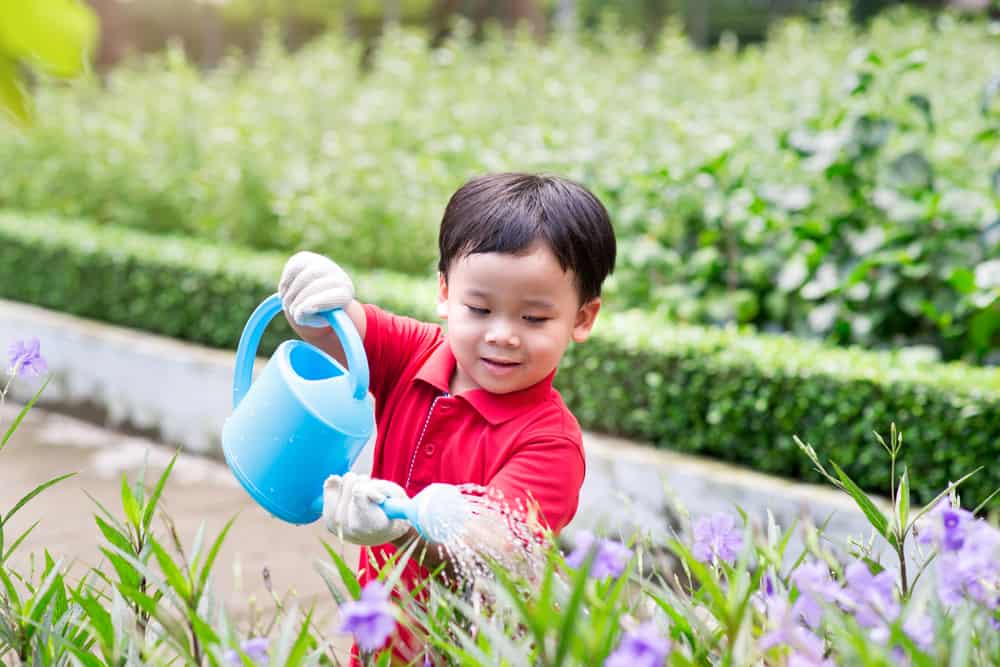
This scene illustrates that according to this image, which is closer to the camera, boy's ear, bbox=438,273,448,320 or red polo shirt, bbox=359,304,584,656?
red polo shirt, bbox=359,304,584,656

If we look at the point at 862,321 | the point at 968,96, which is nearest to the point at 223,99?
the point at 968,96

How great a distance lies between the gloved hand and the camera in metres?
1.58

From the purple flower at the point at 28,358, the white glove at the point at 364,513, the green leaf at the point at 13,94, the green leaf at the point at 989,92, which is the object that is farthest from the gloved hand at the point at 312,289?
the green leaf at the point at 989,92

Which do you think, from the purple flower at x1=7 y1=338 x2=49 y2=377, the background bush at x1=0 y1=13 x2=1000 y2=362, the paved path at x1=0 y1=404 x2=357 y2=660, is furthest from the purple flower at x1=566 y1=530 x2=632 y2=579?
the background bush at x1=0 y1=13 x2=1000 y2=362

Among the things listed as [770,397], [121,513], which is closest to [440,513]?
[770,397]

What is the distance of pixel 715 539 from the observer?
143 cm

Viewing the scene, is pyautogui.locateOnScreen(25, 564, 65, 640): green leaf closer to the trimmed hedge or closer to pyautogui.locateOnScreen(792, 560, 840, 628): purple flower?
pyautogui.locateOnScreen(792, 560, 840, 628): purple flower

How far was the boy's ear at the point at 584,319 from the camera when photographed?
173cm

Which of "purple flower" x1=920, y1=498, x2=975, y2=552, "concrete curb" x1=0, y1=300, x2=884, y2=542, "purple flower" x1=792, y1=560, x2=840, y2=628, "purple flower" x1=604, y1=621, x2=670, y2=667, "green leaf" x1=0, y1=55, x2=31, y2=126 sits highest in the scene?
"green leaf" x1=0, y1=55, x2=31, y2=126

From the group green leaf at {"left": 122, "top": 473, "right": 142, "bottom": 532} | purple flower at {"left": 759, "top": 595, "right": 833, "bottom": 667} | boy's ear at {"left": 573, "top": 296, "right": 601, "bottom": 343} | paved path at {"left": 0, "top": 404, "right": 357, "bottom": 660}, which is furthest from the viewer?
paved path at {"left": 0, "top": 404, "right": 357, "bottom": 660}

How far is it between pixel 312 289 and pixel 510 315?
28cm

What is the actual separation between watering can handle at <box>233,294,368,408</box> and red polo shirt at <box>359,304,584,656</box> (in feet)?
0.46

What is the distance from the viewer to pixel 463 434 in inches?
65.7

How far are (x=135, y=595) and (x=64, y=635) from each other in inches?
13.7
